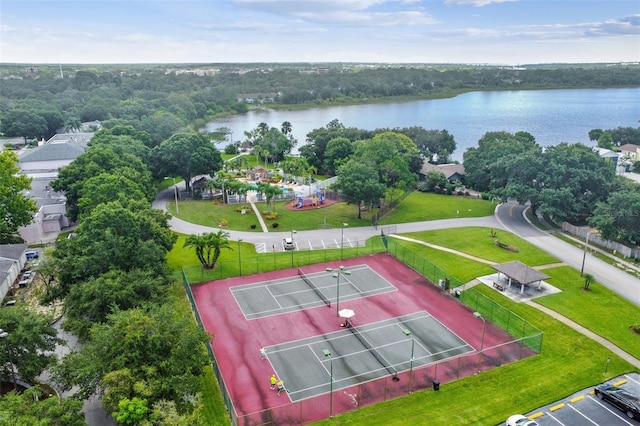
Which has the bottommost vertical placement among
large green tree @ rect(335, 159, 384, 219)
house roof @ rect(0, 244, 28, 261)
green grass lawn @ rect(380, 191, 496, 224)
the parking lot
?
the parking lot

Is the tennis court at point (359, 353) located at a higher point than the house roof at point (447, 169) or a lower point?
lower

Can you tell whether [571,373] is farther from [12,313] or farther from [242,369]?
[12,313]

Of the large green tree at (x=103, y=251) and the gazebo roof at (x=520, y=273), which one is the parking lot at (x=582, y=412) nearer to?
the gazebo roof at (x=520, y=273)

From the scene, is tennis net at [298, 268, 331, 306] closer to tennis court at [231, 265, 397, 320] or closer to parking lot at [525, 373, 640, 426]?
tennis court at [231, 265, 397, 320]

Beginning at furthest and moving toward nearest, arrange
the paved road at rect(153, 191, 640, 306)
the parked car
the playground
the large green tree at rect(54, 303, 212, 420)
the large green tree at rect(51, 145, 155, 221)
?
the large green tree at rect(51, 145, 155, 221) → the parked car → the paved road at rect(153, 191, 640, 306) → the playground → the large green tree at rect(54, 303, 212, 420)

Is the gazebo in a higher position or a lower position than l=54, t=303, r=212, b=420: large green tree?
lower

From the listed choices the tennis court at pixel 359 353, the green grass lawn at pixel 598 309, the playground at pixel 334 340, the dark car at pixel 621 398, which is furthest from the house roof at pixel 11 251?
the dark car at pixel 621 398

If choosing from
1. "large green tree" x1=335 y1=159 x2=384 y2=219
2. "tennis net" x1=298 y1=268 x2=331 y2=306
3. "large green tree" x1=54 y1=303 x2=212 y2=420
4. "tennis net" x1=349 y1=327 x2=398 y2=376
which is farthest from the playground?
"large green tree" x1=335 y1=159 x2=384 y2=219
